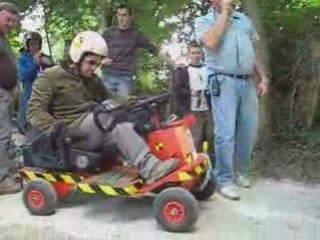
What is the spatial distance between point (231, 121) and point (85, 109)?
45.0 inches

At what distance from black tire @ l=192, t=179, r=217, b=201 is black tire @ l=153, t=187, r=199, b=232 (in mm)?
636

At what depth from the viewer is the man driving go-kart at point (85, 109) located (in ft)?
16.0

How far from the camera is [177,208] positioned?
4.67m

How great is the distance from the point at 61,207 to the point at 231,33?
6.20ft

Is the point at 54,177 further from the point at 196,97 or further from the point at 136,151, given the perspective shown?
the point at 196,97

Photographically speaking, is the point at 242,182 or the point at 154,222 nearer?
the point at 154,222

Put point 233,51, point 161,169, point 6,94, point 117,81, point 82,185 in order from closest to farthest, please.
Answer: point 161,169 < point 82,185 < point 233,51 < point 6,94 < point 117,81

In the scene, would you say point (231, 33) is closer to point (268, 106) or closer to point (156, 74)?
point (268, 106)

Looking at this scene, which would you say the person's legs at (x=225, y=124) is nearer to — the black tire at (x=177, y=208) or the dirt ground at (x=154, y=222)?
the dirt ground at (x=154, y=222)

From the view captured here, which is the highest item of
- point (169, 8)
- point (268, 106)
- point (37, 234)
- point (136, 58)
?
point (169, 8)

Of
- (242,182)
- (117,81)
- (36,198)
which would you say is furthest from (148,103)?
(117,81)

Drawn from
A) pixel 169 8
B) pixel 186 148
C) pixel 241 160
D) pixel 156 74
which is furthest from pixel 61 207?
pixel 156 74

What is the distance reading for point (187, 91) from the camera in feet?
A: 22.6

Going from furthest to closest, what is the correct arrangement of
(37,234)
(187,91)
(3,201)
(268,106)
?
(268,106) < (187,91) < (3,201) < (37,234)
